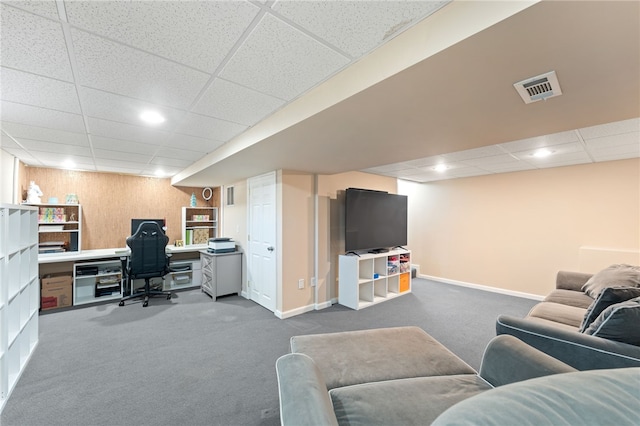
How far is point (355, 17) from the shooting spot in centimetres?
115

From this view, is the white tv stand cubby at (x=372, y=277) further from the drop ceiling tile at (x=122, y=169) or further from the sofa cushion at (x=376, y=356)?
the drop ceiling tile at (x=122, y=169)

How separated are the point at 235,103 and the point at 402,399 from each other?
2.16 metres

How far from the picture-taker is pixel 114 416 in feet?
5.80

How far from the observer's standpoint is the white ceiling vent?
1.30 metres

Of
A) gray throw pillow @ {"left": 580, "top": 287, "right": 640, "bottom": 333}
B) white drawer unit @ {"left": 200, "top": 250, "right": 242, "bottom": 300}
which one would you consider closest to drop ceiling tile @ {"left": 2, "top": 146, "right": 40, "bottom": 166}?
white drawer unit @ {"left": 200, "top": 250, "right": 242, "bottom": 300}

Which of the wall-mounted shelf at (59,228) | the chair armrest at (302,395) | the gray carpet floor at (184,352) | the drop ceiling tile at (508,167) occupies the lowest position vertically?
the gray carpet floor at (184,352)

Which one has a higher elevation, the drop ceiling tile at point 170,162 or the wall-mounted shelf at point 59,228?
the drop ceiling tile at point 170,162

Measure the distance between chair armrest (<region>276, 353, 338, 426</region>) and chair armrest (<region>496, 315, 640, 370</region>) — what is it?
1.51 metres

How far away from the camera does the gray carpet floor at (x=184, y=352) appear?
5.99 ft

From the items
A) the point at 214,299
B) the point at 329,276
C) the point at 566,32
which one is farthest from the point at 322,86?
the point at 214,299

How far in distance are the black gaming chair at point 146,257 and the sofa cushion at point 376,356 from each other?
3522mm

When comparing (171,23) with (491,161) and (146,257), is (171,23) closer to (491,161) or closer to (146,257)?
(146,257)

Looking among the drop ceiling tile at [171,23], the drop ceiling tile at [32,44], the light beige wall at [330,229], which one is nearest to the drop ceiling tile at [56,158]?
the drop ceiling tile at [32,44]

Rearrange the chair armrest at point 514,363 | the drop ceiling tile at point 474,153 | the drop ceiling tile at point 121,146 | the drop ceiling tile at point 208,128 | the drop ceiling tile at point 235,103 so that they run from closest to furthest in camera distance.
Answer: the chair armrest at point 514,363
the drop ceiling tile at point 235,103
the drop ceiling tile at point 208,128
the drop ceiling tile at point 121,146
the drop ceiling tile at point 474,153
